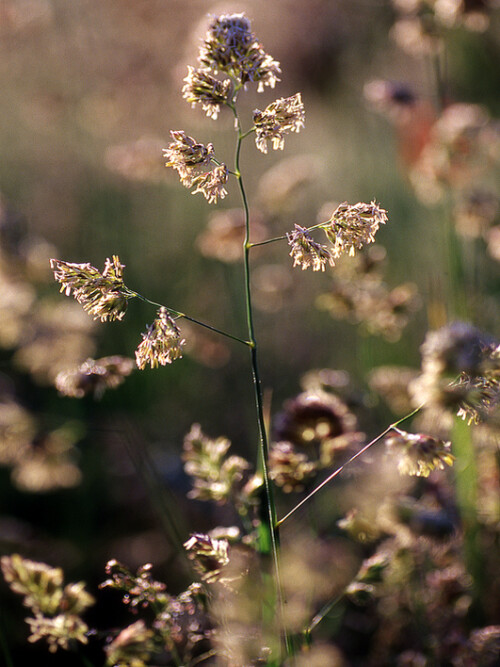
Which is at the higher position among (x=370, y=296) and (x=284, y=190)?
(x=284, y=190)

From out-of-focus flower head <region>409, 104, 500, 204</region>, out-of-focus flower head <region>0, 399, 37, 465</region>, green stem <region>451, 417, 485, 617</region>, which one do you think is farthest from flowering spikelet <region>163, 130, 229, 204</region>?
Answer: out-of-focus flower head <region>409, 104, 500, 204</region>

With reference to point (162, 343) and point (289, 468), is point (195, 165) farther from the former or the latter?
point (289, 468)

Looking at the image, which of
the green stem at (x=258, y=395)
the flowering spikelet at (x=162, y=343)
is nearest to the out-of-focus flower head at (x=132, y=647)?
the green stem at (x=258, y=395)

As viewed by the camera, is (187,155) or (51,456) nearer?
(187,155)

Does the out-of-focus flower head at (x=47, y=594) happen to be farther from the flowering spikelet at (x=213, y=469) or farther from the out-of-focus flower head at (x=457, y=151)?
the out-of-focus flower head at (x=457, y=151)

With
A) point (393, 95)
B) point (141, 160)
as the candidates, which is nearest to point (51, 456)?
point (141, 160)

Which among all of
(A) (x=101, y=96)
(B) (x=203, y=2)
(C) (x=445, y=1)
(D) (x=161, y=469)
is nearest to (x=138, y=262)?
(A) (x=101, y=96)
